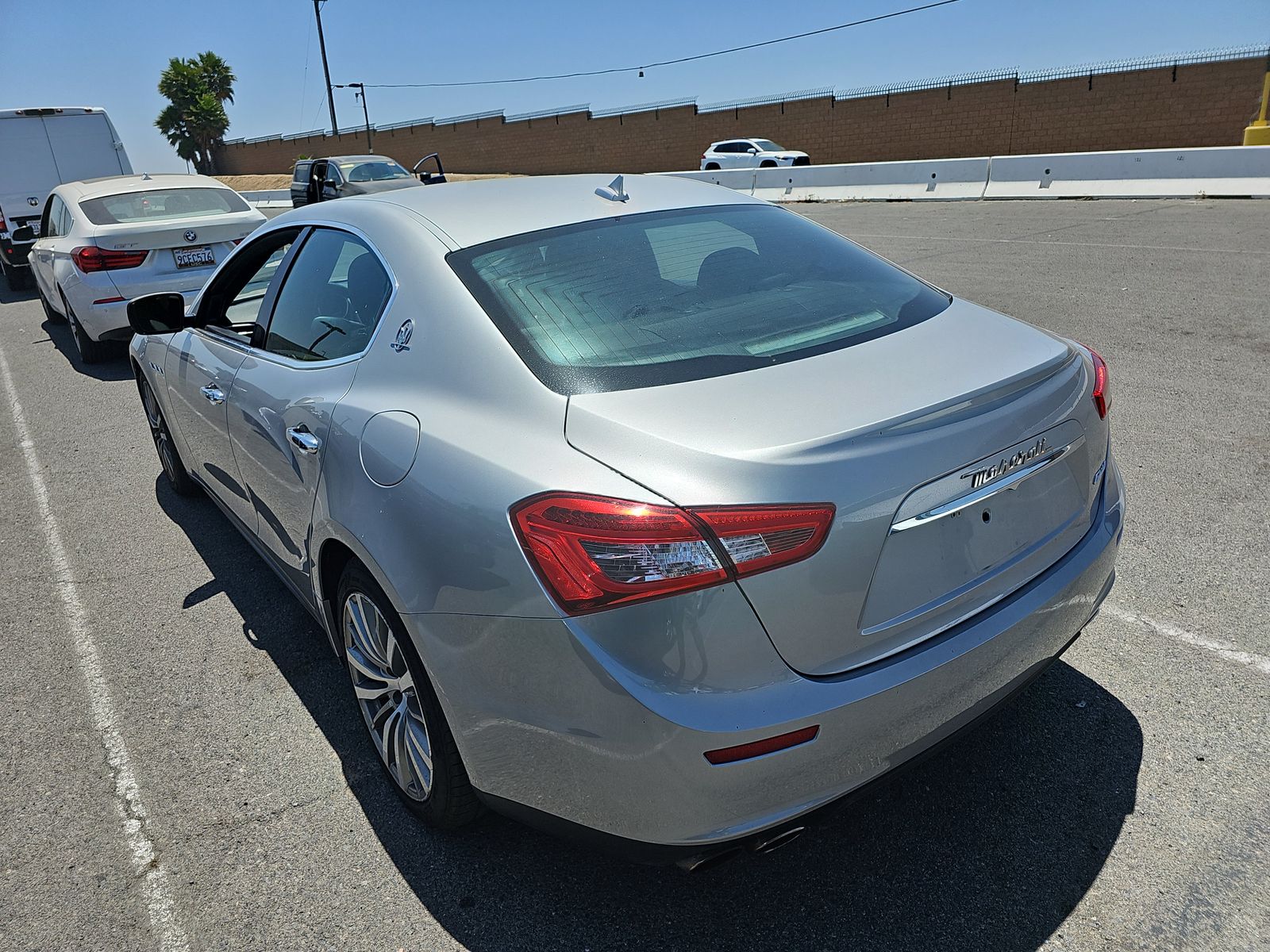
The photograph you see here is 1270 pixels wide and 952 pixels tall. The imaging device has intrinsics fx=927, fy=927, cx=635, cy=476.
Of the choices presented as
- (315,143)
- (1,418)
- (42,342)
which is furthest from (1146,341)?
(315,143)

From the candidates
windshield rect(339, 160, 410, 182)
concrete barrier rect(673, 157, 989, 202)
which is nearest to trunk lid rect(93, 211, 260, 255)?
windshield rect(339, 160, 410, 182)

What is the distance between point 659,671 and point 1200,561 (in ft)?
9.58

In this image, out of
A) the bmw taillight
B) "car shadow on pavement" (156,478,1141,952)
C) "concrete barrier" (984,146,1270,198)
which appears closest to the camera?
the bmw taillight

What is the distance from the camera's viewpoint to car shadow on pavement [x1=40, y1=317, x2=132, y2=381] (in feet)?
29.7

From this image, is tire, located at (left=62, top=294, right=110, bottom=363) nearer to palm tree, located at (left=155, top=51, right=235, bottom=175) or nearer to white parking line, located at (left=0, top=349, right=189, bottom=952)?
white parking line, located at (left=0, top=349, right=189, bottom=952)

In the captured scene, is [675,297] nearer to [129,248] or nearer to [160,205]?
[129,248]

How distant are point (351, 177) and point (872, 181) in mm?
11676

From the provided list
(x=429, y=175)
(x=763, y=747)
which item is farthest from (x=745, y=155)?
(x=763, y=747)

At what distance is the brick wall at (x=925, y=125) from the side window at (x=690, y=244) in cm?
3506

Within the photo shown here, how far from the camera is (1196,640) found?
3.22 m

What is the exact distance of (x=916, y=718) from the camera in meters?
2.02

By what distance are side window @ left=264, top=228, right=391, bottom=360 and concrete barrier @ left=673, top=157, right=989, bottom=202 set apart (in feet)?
57.4

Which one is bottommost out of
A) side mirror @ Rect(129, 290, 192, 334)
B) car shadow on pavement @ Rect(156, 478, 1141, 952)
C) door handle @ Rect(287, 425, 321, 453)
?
car shadow on pavement @ Rect(156, 478, 1141, 952)

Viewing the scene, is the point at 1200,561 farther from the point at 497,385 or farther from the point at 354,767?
the point at 354,767
